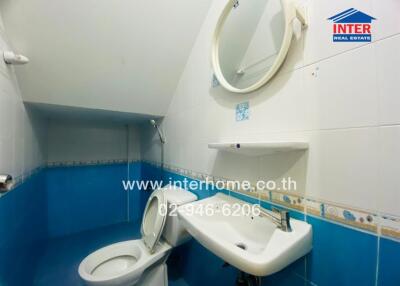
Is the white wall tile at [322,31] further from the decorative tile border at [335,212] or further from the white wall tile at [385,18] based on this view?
the decorative tile border at [335,212]

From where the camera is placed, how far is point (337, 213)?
574 millimetres

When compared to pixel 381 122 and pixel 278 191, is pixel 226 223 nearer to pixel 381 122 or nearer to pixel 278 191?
pixel 278 191

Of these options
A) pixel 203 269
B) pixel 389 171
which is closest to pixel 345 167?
pixel 389 171

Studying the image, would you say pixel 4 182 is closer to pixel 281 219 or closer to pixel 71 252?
pixel 281 219

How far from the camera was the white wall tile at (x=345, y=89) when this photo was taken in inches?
19.9

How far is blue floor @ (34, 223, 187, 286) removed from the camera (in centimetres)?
141

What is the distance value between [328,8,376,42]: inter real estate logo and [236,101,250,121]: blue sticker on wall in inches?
16.2

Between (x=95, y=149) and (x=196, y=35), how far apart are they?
6.00 ft

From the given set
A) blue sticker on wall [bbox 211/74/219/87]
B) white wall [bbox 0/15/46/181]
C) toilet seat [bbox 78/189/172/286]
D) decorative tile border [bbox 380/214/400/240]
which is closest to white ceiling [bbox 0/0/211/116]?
white wall [bbox 0/15/46/181]

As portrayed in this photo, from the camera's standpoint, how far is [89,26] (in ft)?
3.36

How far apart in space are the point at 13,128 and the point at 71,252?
1.44 meters

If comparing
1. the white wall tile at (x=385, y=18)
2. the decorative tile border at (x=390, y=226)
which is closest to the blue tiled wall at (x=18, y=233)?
the decorative tile border at (x=390, y=226)

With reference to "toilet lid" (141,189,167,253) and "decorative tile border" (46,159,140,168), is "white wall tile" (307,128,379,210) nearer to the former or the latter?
"toilet lid" (141,189,167,253)

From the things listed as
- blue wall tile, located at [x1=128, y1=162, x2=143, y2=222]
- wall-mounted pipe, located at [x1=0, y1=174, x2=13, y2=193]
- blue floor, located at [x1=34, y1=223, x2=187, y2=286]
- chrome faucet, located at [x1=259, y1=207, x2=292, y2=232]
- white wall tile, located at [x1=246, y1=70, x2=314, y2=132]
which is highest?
white wall tile, located at [x1=246, y1=70, x2=314, y2=132]
